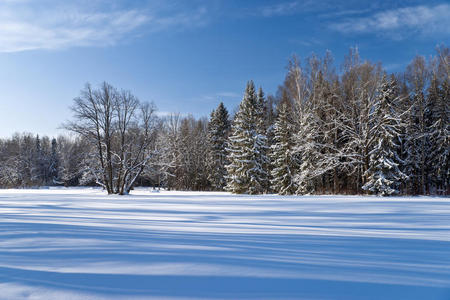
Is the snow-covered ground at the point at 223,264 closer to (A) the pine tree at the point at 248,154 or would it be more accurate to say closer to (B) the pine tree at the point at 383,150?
(B) the pine tree at the point at 383,150

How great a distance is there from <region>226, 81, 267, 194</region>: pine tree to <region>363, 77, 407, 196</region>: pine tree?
11.0 m

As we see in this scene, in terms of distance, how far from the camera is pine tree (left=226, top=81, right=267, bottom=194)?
1137 inches

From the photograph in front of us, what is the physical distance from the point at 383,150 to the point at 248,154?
13.0 m

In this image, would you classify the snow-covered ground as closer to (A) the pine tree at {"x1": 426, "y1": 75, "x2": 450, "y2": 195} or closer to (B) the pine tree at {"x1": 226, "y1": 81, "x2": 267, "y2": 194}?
(B) the pine tree at {"x1": 226, "y1": 81, "x2": 267, "y2": 194}

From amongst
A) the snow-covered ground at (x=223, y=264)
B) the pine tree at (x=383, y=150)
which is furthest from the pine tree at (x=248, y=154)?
the snow-covered ground at (x=223, y=264)

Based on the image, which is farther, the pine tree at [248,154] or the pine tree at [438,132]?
the pine tree at [248,154]

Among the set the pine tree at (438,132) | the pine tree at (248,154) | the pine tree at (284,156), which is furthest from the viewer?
the pine tree at (248,154)

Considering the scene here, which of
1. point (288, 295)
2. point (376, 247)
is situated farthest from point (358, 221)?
point (288, 295)

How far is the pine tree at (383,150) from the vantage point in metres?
20.5

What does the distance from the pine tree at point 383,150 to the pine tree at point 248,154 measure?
10997 mm

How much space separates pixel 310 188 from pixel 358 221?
19089mm

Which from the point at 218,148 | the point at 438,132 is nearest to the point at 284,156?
the point at 218,148

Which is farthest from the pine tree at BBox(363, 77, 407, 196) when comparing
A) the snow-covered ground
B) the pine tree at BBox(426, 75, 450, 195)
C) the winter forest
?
the snow-covered ground

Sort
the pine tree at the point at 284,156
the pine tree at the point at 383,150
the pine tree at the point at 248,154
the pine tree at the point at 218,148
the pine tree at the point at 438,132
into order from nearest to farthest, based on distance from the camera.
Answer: the pine tree at the point at 383,150, the pine tree at the point at 438,132, the pine tree at the point at 284,156, the pine tree at the point at 248,154, the pine tree at the point at 218,148
